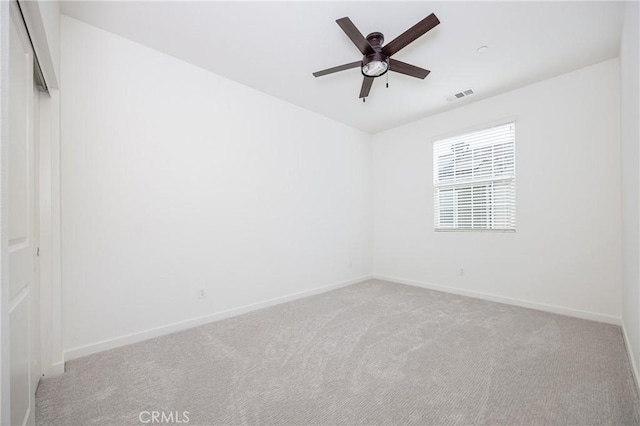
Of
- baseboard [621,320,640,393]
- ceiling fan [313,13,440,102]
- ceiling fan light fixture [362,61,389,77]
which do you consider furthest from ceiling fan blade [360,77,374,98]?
baseboard [621,320,640,393]

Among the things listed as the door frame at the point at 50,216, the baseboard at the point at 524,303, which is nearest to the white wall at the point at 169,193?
the door frame at the point at 50,216

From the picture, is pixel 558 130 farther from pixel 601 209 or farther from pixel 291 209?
pixel 291 209

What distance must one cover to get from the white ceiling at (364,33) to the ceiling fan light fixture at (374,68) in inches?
12.7

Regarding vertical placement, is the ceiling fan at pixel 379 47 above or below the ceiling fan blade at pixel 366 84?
above

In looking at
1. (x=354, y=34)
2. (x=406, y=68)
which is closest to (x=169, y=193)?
(x=354, y=34)

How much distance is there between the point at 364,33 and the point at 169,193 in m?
2.44

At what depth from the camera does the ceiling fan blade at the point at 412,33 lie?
191 centimetres

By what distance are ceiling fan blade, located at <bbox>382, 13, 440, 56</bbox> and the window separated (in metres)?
2.35

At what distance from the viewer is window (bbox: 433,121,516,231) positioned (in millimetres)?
3621

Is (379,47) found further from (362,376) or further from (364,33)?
(362,376)

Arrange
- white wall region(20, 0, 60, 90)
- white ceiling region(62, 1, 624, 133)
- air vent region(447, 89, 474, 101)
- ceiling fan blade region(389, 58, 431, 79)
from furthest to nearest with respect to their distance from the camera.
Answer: air vent region(447, 89, 474, 101), ceiling fan blade region(389, 58, 431, 79), white ceiling region(62, 1, 624, 133), white wall region(20, 0, 60, 90)

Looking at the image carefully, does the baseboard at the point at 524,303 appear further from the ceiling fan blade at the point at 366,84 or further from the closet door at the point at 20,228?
the closet door at the point at 20,228

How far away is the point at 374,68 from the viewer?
2402 millimetres

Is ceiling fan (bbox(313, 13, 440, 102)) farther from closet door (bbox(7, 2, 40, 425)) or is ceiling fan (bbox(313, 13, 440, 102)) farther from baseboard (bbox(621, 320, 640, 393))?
baseboard (bbox(621, 320, 640, 393))
